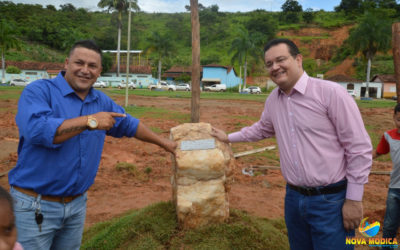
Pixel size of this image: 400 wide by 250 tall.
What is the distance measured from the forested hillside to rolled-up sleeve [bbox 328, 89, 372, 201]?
1602 inches

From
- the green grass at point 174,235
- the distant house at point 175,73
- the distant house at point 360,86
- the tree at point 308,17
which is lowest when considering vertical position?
the green grass at point 174,235

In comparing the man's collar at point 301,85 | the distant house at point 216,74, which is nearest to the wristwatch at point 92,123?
the man's collar at point 301,85

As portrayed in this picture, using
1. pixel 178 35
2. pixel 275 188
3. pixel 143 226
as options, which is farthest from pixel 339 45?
pixel 143 226

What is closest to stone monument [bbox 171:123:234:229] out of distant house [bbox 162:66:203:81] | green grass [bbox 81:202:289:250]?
green grass [bbox 81:202:289:250]

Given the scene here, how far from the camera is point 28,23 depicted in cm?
6288

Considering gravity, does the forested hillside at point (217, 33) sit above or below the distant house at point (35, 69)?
above

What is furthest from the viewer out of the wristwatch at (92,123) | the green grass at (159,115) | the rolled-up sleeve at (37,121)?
the green grass at (159,115)

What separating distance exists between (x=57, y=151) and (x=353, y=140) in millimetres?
2077

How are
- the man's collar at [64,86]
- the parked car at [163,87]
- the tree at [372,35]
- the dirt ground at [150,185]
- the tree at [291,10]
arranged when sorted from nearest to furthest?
1. the man's collar at [64,86]
2. the dirt ground at [150,185]
3. the tree at [372,35]
4. the parked car at [163,87]
5. the tree at [291,10]

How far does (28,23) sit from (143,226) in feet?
240

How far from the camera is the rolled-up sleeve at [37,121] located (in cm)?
185

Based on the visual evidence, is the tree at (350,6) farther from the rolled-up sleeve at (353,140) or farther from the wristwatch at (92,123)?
the wristwatch at (92,123)

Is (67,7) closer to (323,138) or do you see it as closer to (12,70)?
(12,70)

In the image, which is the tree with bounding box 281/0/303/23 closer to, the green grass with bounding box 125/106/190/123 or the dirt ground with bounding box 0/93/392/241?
Result: the green grass with bounding box 125/106/190/123
